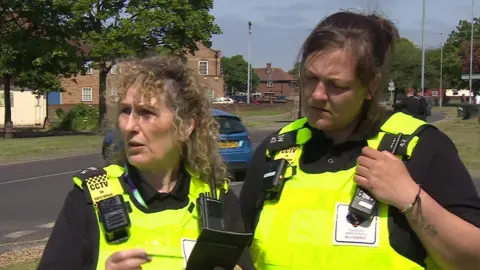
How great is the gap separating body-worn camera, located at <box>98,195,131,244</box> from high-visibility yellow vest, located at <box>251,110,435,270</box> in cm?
46

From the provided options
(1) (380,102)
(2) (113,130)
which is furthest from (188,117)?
(1) (380,102)

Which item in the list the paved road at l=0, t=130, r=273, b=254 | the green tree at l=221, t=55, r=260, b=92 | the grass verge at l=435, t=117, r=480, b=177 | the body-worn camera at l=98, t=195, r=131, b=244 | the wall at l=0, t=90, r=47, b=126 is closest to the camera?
the body-worn camera at l=98, t=195, r=131, b=244

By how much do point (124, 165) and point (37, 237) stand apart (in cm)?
625

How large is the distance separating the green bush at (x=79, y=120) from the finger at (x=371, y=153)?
110 feet

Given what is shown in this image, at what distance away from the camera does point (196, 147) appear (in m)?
2.50

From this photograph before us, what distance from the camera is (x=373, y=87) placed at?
84.9 inches

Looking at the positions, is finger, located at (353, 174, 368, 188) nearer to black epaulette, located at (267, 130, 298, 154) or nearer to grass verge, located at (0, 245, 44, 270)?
black epaulette, located at (267, 130, 298, 154)

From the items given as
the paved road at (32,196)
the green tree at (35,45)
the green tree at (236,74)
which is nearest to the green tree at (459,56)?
the green tree at (236,74)

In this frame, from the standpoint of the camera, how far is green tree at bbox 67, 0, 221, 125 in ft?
93.9

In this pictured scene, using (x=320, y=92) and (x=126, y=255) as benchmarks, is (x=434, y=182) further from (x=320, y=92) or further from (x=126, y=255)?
(x=126, y=255)

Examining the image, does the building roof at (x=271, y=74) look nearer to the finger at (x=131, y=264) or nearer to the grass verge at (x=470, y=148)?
the grass verge at (x=470, y=148)

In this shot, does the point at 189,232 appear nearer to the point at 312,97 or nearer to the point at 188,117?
the point at 188,117

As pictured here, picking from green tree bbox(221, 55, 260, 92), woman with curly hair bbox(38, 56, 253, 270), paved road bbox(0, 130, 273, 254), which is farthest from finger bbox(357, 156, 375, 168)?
green tree bbox(221, 55, 260, 92)

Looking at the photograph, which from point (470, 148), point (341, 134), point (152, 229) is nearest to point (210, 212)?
point (152, 229)
